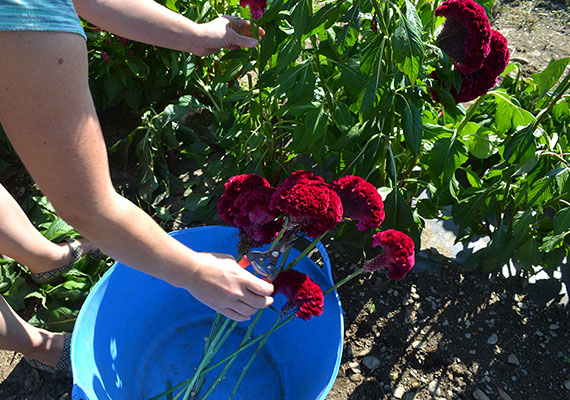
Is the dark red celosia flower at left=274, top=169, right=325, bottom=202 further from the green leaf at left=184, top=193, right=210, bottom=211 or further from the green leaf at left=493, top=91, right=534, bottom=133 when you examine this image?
the green leaf at left=184, top=193, right=210, bottom=211

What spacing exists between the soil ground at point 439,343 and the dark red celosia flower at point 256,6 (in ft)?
3.81

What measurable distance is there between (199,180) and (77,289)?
0.74 m

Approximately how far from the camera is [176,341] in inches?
82.4

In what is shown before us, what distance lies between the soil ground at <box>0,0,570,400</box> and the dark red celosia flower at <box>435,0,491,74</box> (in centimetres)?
111

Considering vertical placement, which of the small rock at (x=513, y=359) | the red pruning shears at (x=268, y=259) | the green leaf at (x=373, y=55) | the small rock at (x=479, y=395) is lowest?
the small rock at (x=479, y=395)

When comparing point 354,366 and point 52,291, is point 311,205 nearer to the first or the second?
point 354,366

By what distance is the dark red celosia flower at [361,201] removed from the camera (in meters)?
1.35

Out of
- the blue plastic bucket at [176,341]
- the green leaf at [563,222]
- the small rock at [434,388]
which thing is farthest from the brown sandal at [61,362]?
the green leaf at [563,222]

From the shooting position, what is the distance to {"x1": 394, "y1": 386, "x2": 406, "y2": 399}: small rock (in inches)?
76.2

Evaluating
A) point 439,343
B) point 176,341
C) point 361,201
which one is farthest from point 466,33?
point 176,341

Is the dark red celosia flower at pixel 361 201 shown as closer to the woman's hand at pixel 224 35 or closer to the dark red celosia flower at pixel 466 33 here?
the dark red celosia flower at pixel 466 33

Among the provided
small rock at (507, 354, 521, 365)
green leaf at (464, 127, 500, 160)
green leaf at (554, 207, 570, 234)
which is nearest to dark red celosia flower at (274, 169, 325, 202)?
green leaf at (464, 127, 500, 160)

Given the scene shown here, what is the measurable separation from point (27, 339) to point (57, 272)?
33cm

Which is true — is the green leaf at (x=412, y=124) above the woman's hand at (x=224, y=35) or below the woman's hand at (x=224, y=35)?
below
